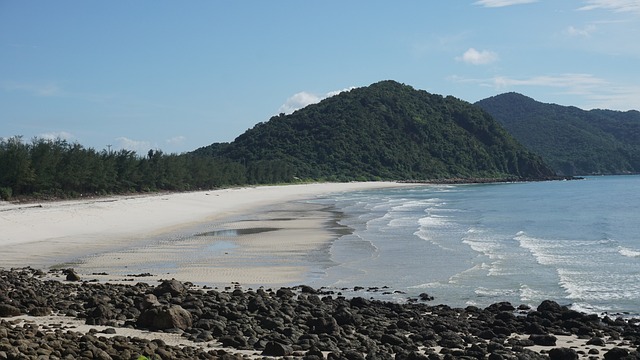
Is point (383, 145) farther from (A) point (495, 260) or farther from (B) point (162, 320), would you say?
(B) point (162, 320)

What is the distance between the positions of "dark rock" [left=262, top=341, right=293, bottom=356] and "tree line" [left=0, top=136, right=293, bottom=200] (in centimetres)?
4296

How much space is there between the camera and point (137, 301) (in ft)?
50.2

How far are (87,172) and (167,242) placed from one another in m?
31.5

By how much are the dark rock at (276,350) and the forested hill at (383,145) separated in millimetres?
137588

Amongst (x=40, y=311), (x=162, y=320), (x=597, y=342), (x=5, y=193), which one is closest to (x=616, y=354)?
(x=597, y=342)

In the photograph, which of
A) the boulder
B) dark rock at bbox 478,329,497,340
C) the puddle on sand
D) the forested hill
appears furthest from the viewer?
the forested hill

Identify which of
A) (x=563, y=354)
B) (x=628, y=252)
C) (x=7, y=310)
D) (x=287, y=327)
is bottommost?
(x=628, y=252)

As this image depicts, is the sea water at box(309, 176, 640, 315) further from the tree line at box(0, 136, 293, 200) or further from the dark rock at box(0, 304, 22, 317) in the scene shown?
the tree line at box(0, 136, 293, 200)

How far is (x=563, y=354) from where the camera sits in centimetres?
1241

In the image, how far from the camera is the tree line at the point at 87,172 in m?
52.6

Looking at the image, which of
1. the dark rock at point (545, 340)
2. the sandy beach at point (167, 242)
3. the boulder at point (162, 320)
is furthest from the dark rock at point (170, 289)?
the dark rock at point (545, 340)

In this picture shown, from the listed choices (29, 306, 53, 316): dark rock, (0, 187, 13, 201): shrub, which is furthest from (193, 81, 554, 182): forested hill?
(29, 306, 53, 316): dark rock

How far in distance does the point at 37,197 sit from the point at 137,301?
41352 mm

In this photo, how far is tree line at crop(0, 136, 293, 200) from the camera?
52.6 m
